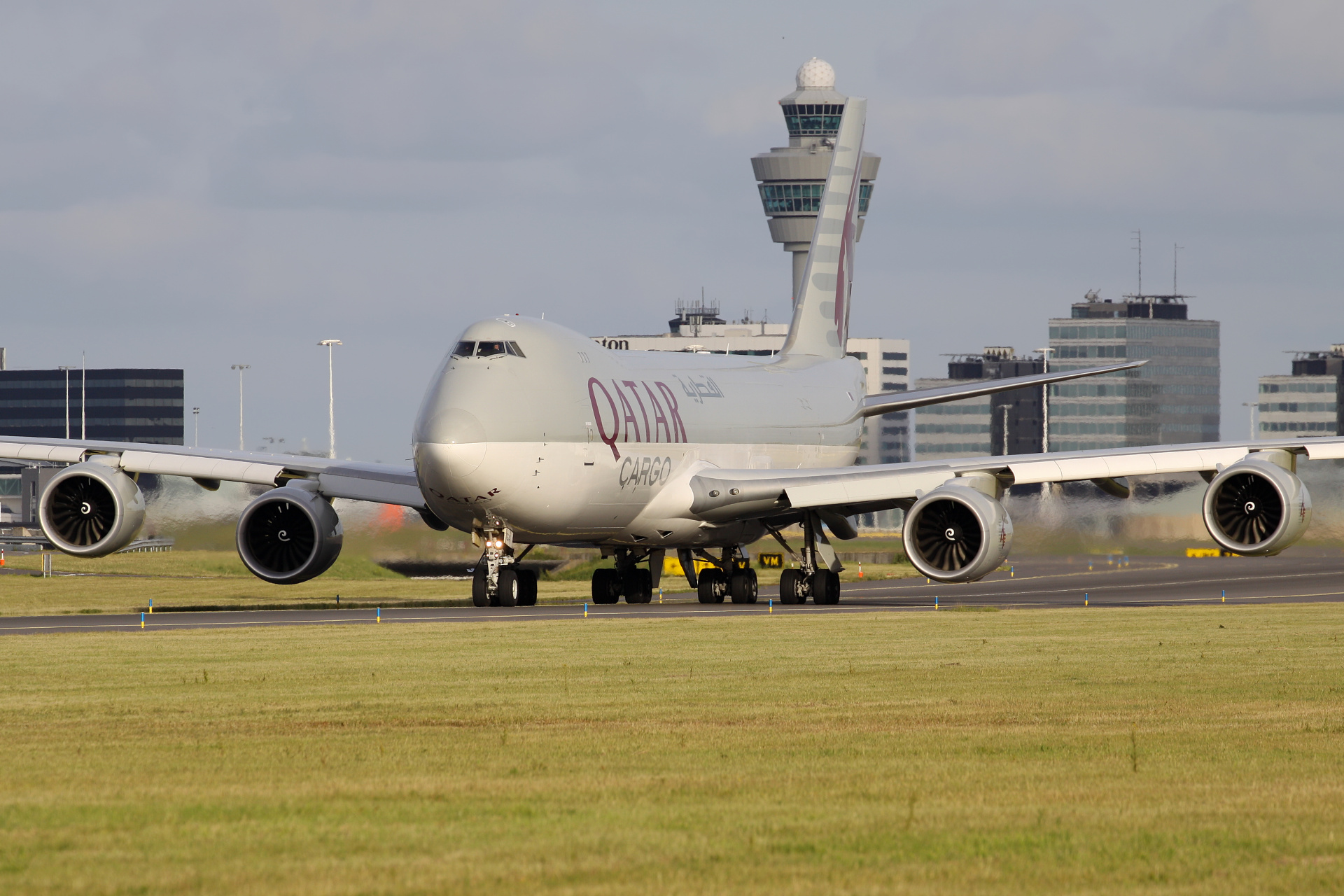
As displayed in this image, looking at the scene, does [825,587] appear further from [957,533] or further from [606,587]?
[957,533]

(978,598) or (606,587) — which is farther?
(978,598)

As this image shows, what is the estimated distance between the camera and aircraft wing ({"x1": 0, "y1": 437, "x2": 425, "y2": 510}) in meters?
39.0

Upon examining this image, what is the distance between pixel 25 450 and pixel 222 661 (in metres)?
16.9

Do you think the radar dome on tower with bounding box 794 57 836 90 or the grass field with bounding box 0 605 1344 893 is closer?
the grass field with bounding box 0 605 1344 893

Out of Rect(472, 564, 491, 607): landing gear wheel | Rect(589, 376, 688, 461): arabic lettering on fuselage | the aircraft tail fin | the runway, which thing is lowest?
the runway

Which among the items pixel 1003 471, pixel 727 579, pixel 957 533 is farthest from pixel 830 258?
pixel 957 533

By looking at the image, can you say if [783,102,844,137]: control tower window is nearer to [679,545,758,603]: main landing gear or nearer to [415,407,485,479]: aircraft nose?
[679,545,758,603]: main landing gear

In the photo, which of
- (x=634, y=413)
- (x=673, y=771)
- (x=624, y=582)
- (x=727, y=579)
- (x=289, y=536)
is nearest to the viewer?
(x=673, y=771)

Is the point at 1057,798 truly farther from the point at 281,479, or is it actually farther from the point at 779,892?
the point at 281,479

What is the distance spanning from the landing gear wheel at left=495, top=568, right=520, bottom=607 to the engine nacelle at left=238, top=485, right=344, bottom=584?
4118mm

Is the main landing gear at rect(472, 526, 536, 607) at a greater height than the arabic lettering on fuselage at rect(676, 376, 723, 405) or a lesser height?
lesser

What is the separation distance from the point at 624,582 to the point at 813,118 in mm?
132862

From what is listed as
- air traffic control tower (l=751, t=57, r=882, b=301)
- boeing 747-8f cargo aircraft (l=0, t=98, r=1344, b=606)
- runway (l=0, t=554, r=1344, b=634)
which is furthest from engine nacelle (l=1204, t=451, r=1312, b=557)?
air traffic control tower (l=751, t=57, r=882, b=301)

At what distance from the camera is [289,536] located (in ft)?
130
